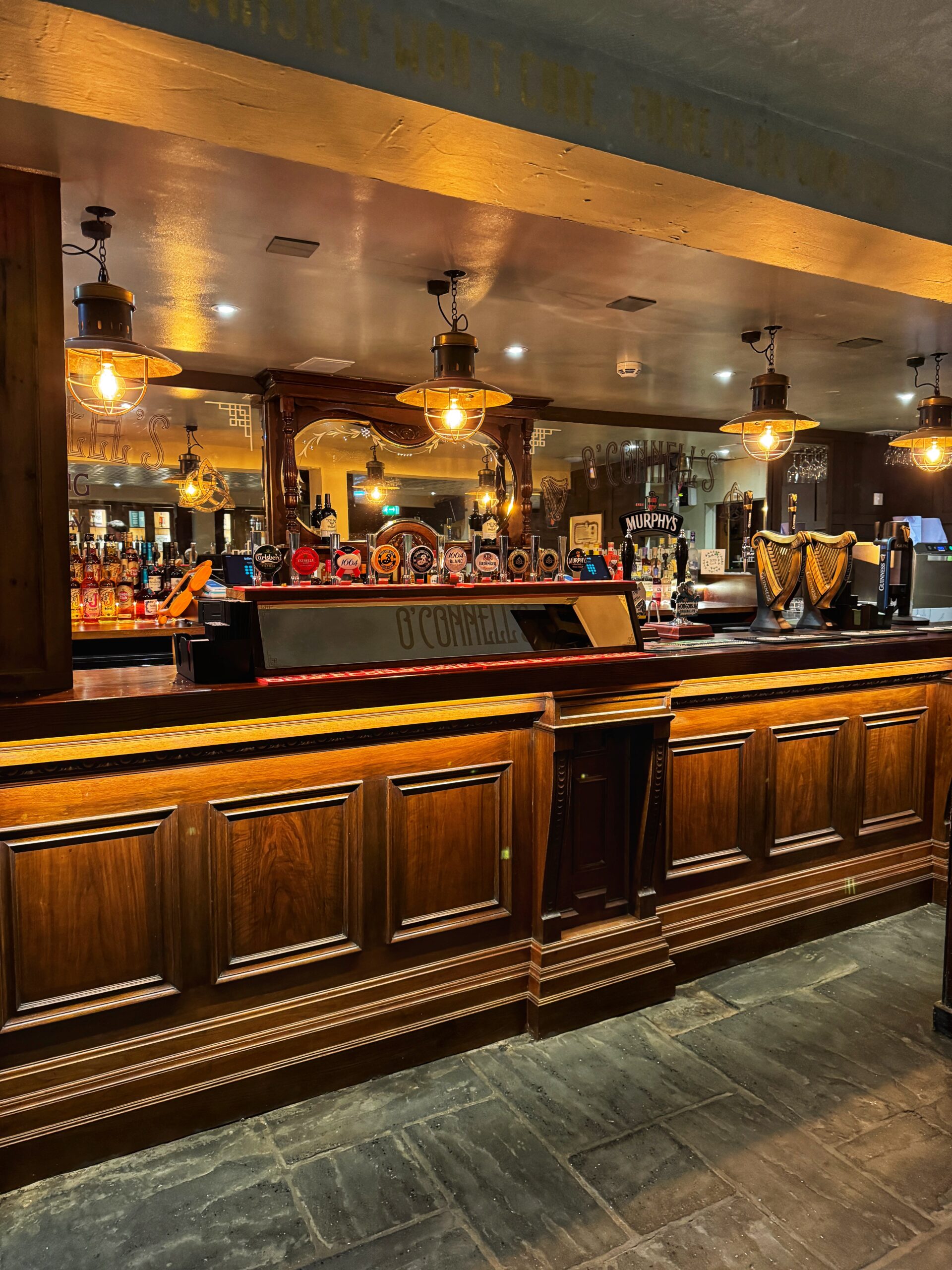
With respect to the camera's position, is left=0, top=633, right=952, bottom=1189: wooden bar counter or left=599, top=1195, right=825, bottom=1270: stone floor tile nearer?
left=599, top=1195, right=825, bottom=1270: stone floor tile

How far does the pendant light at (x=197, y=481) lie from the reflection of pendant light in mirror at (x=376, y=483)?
178 centimetres

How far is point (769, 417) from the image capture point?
16.0ft

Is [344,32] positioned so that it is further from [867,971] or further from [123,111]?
[867,971]

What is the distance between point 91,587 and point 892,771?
530 cm

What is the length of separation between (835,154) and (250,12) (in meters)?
1.87

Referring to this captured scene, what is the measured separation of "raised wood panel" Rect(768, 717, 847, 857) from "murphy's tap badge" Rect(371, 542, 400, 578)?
1.62 m

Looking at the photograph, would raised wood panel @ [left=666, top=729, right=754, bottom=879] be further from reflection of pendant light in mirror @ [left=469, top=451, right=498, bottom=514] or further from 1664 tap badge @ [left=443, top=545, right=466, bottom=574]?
reflection of pendant light in mirror @ [left=469, top=451, right=498, bottom=514]

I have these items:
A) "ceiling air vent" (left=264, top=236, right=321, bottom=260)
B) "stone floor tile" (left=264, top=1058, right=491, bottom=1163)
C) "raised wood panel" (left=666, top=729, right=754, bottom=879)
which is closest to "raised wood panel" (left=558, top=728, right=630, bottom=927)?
"raised wood panel" (left=666, top=729, right=754, bottom=879)

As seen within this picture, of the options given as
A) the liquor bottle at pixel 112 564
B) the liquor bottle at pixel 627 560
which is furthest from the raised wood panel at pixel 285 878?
the liquor bottle at pixel 112 564

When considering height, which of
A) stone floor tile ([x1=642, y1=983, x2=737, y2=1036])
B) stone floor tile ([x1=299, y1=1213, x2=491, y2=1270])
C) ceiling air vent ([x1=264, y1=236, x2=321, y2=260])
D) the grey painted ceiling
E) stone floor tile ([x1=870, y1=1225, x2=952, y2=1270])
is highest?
ceiling air vent ([x1=264, y1=236, x2=321, y2=260])

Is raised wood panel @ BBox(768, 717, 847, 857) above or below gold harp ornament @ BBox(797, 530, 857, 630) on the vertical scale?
below

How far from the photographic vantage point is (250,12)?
1.74 metres

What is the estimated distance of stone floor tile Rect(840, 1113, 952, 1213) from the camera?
1894mm

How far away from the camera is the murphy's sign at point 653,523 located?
3.97 metres
